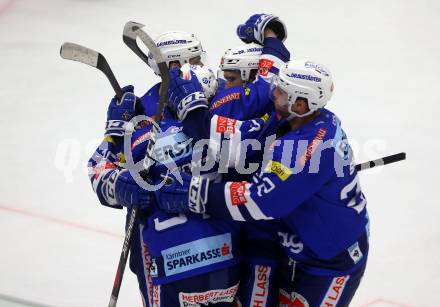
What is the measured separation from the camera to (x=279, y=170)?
3.76m

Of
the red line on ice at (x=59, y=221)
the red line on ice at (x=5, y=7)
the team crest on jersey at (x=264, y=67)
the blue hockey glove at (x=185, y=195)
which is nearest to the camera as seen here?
the blue hockey glove at (x=185, y=195)

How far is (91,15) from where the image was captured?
8.62 m

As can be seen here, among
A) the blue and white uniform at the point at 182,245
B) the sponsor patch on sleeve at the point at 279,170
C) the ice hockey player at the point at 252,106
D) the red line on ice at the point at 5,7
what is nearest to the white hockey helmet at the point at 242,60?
the ice hockey player at the point at 252,106

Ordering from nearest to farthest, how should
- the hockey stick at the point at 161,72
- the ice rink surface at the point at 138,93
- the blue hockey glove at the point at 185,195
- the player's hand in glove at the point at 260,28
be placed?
1. the blue hockey glove at the point at 185,195
2. the hockey stick at the point at 161,72
3. the player's hand in glove at the point at 260,28
4. the ice rink surface at the point at 138,93

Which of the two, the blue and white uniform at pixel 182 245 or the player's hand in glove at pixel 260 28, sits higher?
the player's hand in glove at pixel 260 28

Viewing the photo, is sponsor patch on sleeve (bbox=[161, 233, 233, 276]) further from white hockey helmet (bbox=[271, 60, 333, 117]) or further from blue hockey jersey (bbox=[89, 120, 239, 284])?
white hockey helmet (bbox=[271, 60, 333, 117])

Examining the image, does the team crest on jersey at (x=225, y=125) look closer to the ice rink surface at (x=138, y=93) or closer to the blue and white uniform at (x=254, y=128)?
the blue and white uniform at (x=254, y=128)

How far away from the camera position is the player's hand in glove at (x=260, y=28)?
4.38 metres

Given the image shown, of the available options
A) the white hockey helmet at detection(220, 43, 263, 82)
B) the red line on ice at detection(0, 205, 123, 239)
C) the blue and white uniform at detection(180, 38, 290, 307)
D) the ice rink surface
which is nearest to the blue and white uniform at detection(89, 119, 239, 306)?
the blue and white uniform at detection(180, 38, 290, 307)

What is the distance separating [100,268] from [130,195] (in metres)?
1.77

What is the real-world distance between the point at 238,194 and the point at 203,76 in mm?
519

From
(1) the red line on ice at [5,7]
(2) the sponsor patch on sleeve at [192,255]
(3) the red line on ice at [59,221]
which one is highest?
(2) the sponsor patch on sleeve at [192,255]

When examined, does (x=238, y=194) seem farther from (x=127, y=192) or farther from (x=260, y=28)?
(x=260, y=28)

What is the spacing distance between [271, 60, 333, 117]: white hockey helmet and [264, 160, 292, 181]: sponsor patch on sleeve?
0.21m
